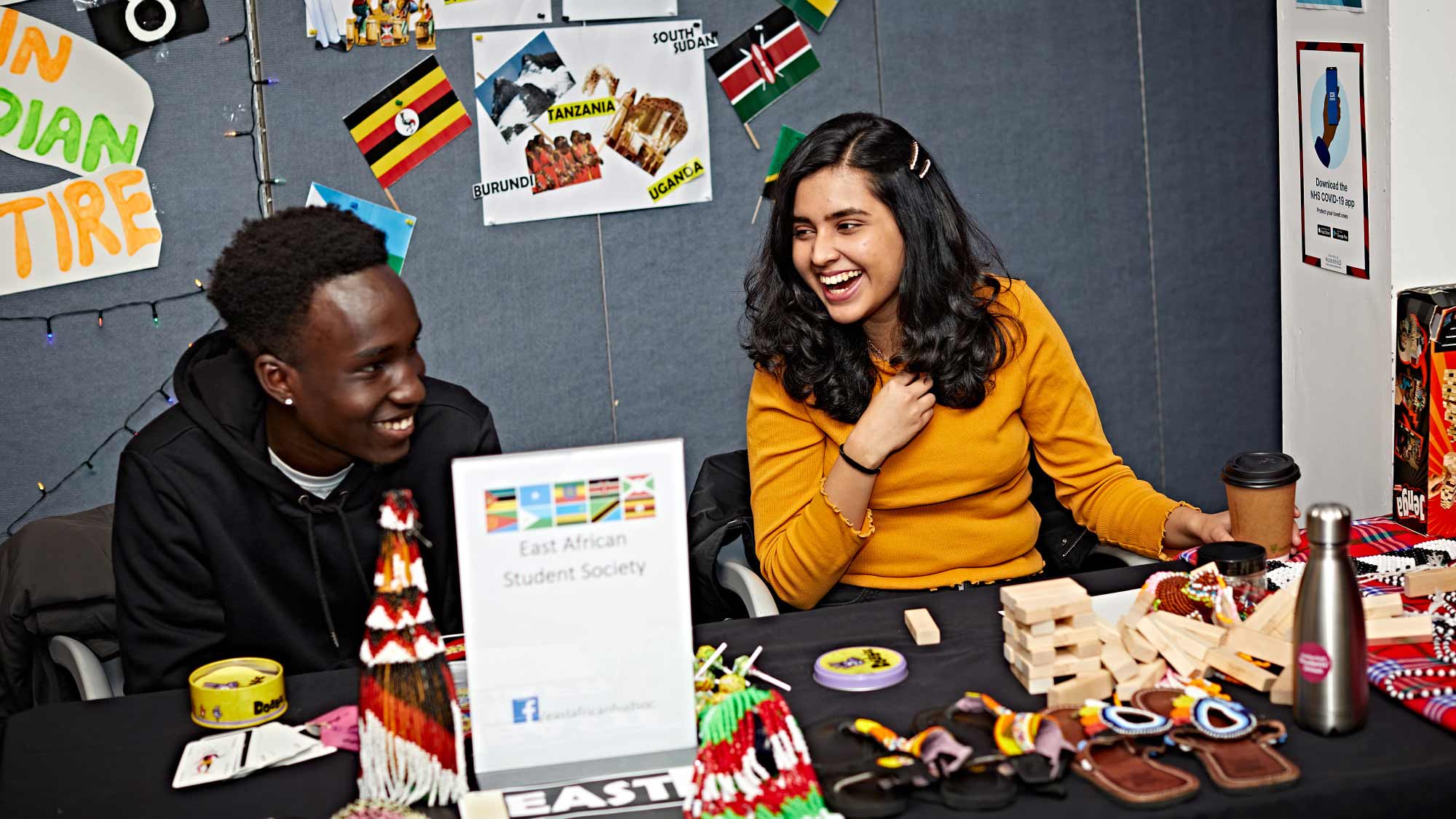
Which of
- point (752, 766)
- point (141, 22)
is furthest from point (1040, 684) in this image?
point (141, 22)

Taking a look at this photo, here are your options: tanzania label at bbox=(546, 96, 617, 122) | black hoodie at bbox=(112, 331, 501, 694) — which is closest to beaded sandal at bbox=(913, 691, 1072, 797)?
black hoodie at bbox=(112, 331, 501, 694)

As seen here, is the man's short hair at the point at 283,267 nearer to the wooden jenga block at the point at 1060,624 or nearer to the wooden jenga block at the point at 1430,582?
the wooden jenga block at the point at 1060,624

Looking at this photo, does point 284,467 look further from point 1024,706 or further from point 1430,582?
point 1430,582

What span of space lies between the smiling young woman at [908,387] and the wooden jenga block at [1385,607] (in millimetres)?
571

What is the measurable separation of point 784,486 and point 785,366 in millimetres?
208

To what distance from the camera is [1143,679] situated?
1410mm

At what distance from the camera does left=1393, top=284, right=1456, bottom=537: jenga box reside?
72.6 inches

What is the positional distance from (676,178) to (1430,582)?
2.30 meters

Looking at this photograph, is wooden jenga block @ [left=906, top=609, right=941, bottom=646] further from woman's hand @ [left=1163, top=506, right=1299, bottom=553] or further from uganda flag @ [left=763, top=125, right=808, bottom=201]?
uganda flag @ [left=763, top=125, right=808, bottom=201]

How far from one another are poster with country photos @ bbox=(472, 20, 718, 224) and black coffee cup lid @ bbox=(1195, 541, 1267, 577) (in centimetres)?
215

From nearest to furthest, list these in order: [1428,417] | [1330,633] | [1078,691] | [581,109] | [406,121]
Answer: [1330,633]
[1078,691]
[1428,417]
[406,121]
[581,109]

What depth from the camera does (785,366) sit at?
2.19m

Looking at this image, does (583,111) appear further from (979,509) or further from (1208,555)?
(1208,555)

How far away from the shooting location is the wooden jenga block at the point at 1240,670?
4.57ft
